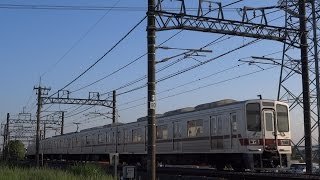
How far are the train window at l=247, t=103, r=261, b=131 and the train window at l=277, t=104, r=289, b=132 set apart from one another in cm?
141

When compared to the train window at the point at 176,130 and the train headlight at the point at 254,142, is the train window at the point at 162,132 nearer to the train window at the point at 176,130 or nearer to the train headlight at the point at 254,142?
the train window at the point at 176,130

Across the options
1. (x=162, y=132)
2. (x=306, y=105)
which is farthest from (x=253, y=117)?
(x=162, y=132)

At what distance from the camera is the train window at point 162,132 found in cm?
2886

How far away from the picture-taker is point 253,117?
22.7 m

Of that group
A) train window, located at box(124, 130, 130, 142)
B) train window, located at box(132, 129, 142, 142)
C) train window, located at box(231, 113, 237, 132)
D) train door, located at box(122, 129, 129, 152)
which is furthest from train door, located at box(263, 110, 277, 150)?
train door, located at box(122, 129, 129, 152)

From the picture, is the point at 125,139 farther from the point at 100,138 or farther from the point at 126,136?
the point at 100,138

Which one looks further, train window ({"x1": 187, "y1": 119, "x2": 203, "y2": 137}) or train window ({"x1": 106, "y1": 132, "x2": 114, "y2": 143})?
train window ({"x1": 106, "y1": 132, "x2": 114, "y2": 143})

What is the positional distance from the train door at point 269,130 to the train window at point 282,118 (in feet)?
1.66

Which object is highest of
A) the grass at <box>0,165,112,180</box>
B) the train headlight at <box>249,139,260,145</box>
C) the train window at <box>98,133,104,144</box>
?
the train window at <box>98,133,104,144</box>

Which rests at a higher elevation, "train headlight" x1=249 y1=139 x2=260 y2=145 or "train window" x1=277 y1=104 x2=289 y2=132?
"train window" x1=277 y1=104 x2=289 y2=132

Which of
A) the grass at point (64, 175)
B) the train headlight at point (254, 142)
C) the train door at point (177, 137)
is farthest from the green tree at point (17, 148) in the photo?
the train headlight at point (254, 142)

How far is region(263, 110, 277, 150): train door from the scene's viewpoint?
74.7 feet

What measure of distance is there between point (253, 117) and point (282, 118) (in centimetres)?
210

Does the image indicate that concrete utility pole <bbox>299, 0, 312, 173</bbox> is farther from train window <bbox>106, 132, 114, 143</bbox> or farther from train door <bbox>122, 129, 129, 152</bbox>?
train window <bbox>106, 132, 114, 143</bbox>
